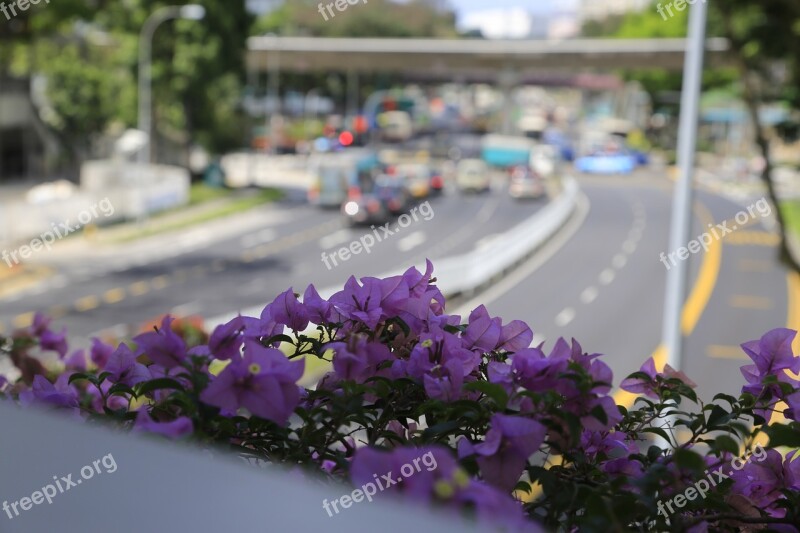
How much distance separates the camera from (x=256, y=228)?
117 feet

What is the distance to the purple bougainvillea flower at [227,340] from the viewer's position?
6.49 ft

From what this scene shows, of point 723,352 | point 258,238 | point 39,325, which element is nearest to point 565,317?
point 723,352

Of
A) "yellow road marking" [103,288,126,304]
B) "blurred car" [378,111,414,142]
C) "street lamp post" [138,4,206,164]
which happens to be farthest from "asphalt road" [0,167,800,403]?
"blurred car" [378,111,414,142]

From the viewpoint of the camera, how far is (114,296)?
78.5ft

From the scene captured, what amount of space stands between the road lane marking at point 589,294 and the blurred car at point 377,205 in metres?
10.6

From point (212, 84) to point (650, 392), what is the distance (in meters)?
40.3

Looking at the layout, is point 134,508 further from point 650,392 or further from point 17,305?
point 17,305

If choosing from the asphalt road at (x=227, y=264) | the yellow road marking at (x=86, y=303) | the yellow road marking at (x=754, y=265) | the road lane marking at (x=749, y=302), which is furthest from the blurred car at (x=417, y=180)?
the yellow road marking at (x=86, y=303)

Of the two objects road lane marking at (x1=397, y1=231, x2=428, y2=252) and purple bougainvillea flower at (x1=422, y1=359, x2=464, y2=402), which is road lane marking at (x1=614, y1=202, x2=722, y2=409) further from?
purple bougainvillea flower at (x1=422, y1=359, x2=464, y2=402)

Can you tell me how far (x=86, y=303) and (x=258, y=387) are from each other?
2216 cm

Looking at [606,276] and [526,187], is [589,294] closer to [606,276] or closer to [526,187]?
[606,276]

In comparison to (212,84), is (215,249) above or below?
below

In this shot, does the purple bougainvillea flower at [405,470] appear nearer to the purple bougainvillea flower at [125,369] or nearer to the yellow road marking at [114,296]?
the purple bougainvillea flower at [125,369]

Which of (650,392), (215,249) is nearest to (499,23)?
(215,249)
